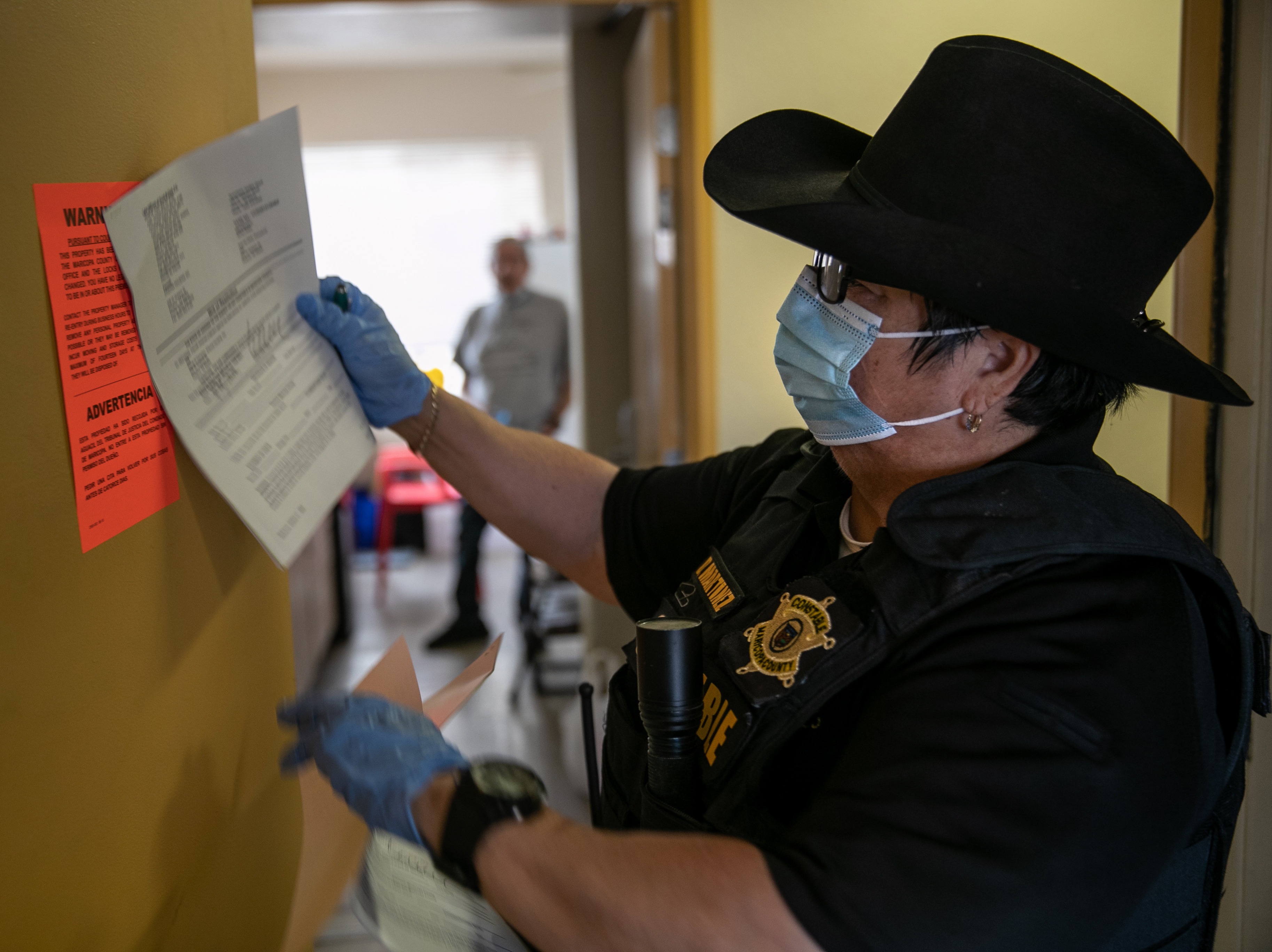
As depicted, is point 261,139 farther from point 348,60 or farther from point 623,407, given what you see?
point 348,60

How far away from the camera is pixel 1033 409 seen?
986 millimetres

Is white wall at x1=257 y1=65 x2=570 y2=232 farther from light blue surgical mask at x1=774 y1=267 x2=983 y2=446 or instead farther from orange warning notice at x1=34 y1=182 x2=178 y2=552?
orange warning notice at x1=34 y1=182 x2=178 y2=552

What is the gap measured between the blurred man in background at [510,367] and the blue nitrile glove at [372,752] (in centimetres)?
346

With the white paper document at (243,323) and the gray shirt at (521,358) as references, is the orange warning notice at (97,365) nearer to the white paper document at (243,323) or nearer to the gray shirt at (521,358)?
the white paper document at (243,323)

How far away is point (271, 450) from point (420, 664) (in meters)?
3.39

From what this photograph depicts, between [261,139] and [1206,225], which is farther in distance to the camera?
[1206,225]

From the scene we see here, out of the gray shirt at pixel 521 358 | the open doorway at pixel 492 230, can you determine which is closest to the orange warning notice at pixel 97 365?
the open doorway at pixel 492 230

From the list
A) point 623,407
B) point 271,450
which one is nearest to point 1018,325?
point 271,450

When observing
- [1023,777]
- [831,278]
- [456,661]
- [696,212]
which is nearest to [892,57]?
[696,212]

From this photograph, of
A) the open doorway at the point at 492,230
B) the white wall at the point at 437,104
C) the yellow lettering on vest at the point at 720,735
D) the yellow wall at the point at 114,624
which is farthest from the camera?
the white wall at the point at 437,104

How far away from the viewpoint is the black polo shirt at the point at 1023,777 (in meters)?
0.71

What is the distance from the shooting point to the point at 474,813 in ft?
2.54

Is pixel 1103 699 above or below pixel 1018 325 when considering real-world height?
below

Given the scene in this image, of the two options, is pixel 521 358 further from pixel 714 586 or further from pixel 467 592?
pixel 714 586
